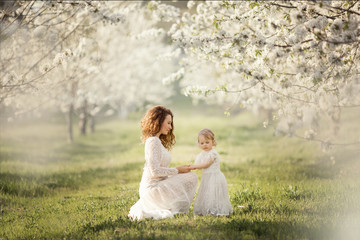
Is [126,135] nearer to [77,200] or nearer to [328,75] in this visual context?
[77,200]

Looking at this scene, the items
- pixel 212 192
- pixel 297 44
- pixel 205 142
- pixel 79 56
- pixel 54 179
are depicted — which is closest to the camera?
pixel 297 44

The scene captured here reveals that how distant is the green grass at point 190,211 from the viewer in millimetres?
5191

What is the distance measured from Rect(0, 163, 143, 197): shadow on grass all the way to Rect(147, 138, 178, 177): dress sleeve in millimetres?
4453

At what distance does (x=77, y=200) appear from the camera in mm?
8312

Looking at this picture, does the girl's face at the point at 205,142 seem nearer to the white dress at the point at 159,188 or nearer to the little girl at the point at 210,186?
the little girl at the point at 210,186

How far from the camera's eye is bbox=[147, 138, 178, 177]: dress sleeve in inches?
230

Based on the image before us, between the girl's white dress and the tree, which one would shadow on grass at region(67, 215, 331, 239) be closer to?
the girl's white dress

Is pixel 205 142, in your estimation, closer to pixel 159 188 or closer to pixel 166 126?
pixel 166 126

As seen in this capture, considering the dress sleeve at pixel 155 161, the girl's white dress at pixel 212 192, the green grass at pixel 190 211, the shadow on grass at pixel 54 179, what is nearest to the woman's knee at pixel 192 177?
the girl's white dress at pixel 212 192

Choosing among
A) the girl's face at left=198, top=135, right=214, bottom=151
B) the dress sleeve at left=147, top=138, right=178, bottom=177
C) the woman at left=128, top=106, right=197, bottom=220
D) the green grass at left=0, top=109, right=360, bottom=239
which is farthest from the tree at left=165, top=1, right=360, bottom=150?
the dress sleeve at left=147, top=138, right=178, bottom=177

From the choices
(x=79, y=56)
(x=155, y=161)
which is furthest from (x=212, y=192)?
(x=79, y=56)

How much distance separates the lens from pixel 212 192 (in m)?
6.00

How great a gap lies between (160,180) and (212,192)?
34.0 inches

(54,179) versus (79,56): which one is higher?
(79,56)
